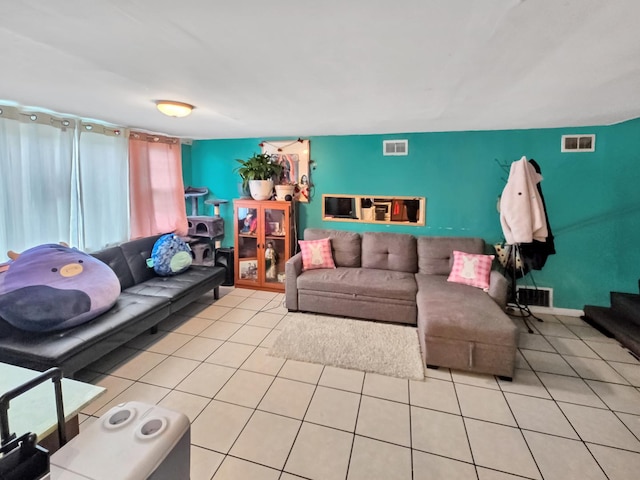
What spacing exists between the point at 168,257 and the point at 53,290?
4.09 feet

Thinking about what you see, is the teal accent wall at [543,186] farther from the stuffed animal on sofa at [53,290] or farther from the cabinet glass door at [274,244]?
the stuffed animal on sofa at [53,290]

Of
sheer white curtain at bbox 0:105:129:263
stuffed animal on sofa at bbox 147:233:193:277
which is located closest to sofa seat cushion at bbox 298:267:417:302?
stuffed animal on sofa at bbox 147:233:193:277

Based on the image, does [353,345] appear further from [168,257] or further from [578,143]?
[578,143]

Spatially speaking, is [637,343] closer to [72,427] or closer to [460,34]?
[460,34]

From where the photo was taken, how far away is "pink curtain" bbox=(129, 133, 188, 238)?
3.61 meters

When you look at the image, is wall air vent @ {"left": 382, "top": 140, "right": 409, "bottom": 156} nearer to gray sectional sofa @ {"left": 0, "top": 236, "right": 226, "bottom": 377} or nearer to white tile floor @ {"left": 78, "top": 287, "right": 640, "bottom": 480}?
white tile floor @ {"left": 78, "top": 287, "right": 640, "bottom": 480}

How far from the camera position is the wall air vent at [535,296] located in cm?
346

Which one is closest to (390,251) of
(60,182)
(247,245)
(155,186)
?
(247,245)

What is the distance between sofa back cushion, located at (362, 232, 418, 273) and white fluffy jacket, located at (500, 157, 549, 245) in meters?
1.07

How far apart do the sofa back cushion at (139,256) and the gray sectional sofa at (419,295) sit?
1.57 metres

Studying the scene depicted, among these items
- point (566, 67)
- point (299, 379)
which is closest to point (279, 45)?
point (566, 67)

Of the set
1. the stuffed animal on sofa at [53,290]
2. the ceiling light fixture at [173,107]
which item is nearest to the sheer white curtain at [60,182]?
the stuffed animal on sofa at [53,290]

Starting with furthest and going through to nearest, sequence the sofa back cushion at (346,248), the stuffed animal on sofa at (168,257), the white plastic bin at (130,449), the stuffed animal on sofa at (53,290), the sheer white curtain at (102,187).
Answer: the sofa back cushion at (346,248), the stuffed animal on sofa at (168,257), the sheer white curtain at (102,187), the stuffed animal on sofa at (53,290), the white plastic bin at (130,449)

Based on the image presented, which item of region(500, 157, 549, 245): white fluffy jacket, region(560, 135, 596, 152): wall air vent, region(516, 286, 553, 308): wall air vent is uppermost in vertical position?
region(560, 135, 596, 152): wall air vent
